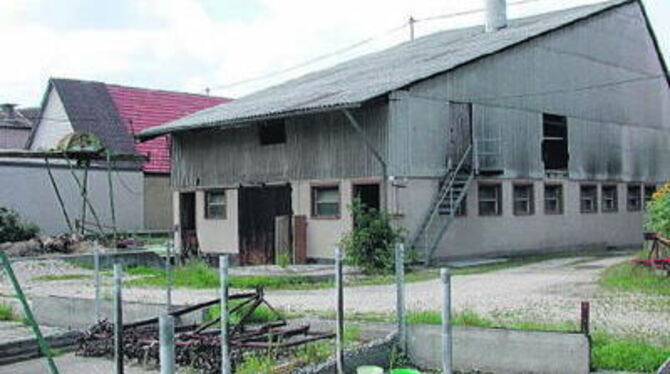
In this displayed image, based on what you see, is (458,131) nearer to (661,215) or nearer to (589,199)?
(661,215)

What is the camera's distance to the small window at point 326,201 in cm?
2187

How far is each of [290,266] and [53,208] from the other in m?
13.2

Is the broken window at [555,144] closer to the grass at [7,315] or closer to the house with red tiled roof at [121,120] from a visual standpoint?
the house with red tiled roof at [121,120]

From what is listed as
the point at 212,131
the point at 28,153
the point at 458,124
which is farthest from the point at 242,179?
the point at 28,153

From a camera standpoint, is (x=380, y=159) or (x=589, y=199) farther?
(x=589, y=199)

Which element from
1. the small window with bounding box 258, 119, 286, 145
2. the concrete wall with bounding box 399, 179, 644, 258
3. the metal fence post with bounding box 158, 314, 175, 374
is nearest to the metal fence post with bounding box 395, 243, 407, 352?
the metal fence post with bounding box 158, 314, 175, 374

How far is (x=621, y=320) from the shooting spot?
35.3 feet

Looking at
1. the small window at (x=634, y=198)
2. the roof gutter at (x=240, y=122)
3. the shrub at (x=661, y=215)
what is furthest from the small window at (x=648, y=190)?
the roof gutter at (x=240, y=122)

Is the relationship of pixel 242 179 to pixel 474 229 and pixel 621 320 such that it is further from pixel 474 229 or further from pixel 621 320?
pixel 621 320

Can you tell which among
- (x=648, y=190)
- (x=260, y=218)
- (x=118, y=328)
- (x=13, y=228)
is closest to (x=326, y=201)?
(x=260, y=218)

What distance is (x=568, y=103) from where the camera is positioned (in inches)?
1027

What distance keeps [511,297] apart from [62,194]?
21.5m

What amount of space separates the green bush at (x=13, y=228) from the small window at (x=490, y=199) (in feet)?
47.5

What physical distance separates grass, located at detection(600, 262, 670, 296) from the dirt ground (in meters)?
0.34
